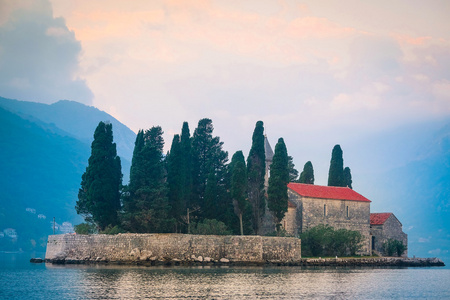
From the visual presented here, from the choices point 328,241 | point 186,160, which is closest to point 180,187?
point 186,160

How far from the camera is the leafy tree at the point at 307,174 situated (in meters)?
64.2

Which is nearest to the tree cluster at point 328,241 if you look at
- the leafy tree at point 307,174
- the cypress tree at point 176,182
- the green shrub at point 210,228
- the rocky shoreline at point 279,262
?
the rocky shoreline at point 279,262

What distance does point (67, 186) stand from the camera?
13975 cm

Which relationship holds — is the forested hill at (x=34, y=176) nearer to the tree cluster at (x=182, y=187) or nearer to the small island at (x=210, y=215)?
the tree cluster at (x=182, y=187)

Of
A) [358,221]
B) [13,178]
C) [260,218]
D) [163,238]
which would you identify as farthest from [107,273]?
[13,178]

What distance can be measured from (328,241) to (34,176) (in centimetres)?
10206

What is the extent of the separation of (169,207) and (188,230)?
2.89 meters

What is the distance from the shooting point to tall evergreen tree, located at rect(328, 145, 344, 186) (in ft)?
200

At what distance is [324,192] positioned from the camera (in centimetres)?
5559

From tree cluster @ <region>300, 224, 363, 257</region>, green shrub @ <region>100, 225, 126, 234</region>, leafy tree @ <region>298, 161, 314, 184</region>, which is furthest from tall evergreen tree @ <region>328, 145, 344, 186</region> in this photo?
green shrub @ <region>100, 225, 126, 234</region>

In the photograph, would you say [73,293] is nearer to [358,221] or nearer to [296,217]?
[296,217]

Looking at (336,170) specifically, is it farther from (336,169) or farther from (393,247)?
(393,247)

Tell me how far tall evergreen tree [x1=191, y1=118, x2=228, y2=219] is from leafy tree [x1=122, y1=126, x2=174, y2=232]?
4141mm

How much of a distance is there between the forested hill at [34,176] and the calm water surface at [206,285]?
7724 centimetres
